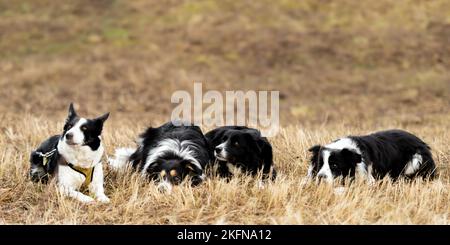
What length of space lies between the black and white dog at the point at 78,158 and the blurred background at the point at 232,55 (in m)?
11.1

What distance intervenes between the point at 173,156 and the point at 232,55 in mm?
20212

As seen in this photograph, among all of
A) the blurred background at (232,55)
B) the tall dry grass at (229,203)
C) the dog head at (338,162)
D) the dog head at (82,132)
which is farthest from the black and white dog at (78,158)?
the blurred background at (232,55)

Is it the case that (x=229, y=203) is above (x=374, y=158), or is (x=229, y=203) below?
below

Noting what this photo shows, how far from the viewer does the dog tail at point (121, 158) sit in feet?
27.0

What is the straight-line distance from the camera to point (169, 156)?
7.71 m

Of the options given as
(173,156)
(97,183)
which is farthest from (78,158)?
(173,156)

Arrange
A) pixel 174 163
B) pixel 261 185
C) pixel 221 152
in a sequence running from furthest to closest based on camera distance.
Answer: pixel 221 152
pixel 174 163
pixel 261 185

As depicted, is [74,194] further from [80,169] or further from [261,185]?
[261,185]

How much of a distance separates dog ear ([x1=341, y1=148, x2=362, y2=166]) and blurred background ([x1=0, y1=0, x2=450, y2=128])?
30.6ft

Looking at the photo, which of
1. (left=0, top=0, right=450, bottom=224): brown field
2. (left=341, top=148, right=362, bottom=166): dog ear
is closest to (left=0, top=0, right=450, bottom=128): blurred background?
(left=0, top=0, right=450, bottom=224): brown field

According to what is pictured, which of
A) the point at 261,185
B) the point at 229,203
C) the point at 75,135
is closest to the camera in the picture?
the point at 75,135

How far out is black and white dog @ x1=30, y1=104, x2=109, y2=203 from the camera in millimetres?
6645

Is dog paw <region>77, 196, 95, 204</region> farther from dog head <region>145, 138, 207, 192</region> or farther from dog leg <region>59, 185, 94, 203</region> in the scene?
dog head <region>145, 138, 207, 192</region>

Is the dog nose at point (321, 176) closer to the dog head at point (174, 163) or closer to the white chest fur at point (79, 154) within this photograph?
the dog head at point (174, 163)
